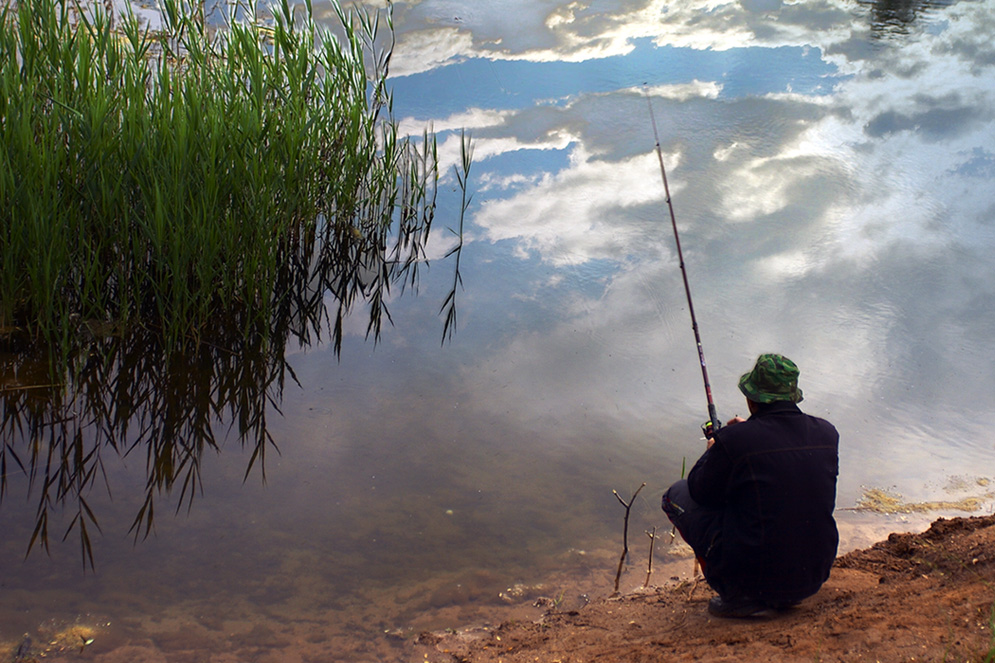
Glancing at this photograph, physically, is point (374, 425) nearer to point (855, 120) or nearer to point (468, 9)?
point (855, 120)

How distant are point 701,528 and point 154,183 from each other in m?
3.02

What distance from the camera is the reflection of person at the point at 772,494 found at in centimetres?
226

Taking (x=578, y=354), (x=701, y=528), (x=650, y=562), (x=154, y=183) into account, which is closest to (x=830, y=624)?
(x=701, y=528)

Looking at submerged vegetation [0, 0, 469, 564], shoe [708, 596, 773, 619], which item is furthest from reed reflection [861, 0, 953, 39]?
shoe [708, 596, 773, 619]

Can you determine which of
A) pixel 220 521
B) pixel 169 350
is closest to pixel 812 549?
pixel 220 521

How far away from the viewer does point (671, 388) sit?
13.9ft

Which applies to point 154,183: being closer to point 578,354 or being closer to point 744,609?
point 578,354

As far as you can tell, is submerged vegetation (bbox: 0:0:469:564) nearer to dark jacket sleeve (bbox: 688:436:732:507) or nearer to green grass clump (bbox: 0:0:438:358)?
green grass clump (bbox: 0:0:438:358)

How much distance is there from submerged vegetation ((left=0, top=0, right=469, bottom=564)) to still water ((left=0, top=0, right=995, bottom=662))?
167mm

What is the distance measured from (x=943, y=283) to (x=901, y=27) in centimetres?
586

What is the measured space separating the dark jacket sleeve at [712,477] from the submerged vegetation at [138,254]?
84.1 inches

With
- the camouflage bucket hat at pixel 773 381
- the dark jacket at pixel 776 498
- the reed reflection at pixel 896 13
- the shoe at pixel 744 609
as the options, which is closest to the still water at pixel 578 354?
the reed reflection at pixel 896 13

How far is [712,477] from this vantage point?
7.71ft

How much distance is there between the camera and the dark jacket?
2.26 m
